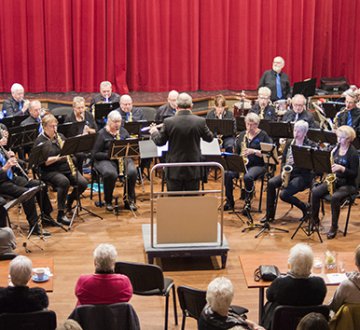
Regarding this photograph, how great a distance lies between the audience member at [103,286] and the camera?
5.46 meters

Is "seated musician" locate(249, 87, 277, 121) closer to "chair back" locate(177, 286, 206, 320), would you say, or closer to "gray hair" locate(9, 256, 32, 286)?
"chair back" locate(177, 286, 206, 320)

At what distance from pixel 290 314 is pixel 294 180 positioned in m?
4.24

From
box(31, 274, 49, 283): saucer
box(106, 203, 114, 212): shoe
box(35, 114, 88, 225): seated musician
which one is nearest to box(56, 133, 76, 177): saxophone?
box(35, 114, 88, 225): seated musician

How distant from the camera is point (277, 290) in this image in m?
5.45

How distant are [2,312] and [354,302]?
2.62 m

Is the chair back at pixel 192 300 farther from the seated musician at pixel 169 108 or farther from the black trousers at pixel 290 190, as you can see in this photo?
the seated musician at pixel 169 108

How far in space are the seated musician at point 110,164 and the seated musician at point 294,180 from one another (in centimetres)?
198

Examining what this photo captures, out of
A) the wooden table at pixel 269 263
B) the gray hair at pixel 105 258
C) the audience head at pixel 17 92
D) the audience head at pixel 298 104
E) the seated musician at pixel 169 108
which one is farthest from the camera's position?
the seated musician at pixel 169 108

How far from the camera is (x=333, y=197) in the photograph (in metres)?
9.08

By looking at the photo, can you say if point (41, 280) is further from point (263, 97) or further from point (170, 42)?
point (170, 42)

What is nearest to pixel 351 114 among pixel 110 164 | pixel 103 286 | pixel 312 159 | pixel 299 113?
pixel 299 113

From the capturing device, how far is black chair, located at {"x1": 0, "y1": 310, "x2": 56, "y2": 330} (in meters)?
5.08

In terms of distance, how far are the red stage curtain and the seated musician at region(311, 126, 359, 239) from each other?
584 centimetres

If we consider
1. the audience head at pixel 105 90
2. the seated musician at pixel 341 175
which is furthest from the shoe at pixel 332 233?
the audience head at pixel 105 90
